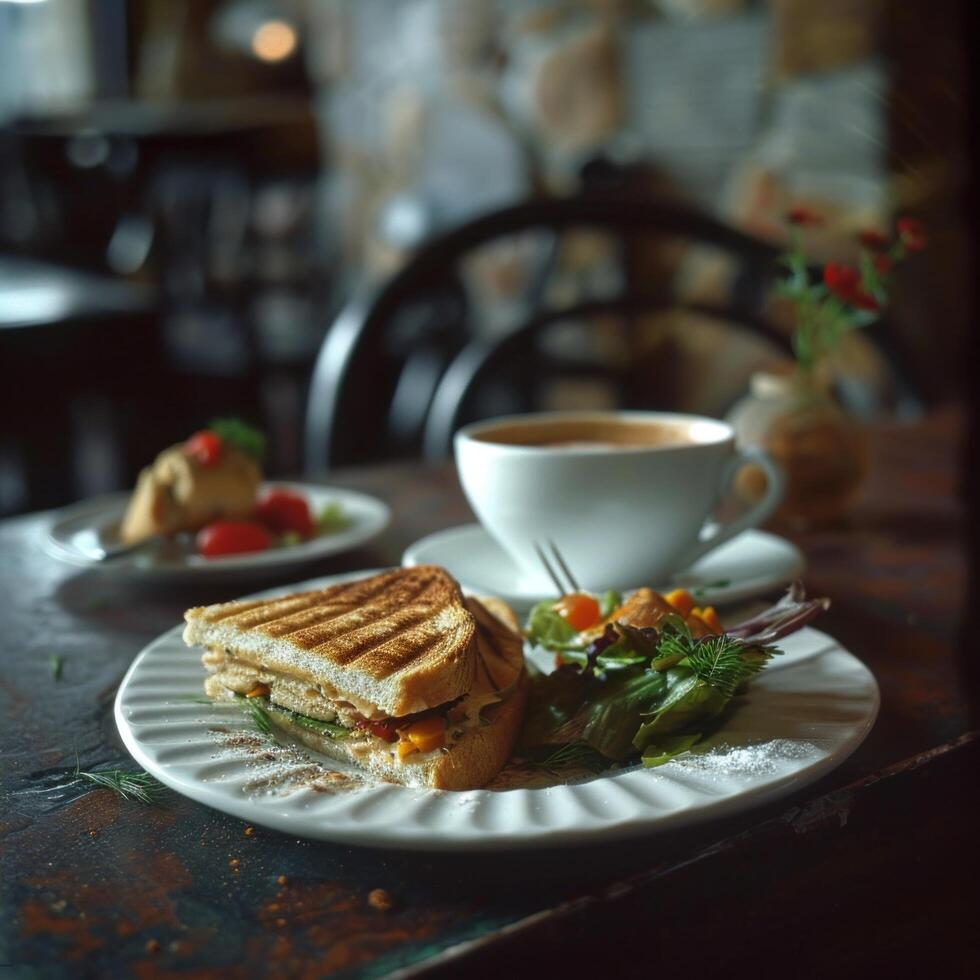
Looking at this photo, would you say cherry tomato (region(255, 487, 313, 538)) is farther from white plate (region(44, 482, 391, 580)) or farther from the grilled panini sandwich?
the grilled panini sandwich

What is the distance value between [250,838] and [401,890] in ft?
0.33

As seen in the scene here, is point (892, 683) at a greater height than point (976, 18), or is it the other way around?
point (976, 18)

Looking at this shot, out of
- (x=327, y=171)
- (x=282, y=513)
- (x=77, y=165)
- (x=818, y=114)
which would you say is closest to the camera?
(x=282, y=513)

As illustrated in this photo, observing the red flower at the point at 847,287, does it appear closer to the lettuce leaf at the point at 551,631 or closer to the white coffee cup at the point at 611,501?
the white coffee cup at the point at 611,501

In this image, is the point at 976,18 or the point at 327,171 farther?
the point at 327,171

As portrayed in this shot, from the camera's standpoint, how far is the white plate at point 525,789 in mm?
563

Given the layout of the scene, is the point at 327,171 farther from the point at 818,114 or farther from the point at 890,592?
the point at 890,592

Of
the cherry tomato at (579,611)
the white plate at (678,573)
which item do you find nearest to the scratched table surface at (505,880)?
the white plate at (678,573)

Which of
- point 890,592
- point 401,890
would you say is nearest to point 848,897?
point 401,890

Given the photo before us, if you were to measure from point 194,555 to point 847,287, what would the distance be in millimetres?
744

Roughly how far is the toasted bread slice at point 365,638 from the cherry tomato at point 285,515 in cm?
42

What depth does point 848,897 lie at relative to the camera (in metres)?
0.70

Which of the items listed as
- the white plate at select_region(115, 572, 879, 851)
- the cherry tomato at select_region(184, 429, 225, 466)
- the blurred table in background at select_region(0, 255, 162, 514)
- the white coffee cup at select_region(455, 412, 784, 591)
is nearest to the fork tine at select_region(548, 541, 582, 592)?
the white coffee cup at select_region(455, 412, 784, 591)

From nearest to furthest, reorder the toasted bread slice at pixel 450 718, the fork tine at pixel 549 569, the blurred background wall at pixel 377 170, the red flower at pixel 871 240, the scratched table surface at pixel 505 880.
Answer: the scratched table surface at pixel 505 880, the toasted bread slice at pixel 450 718, the fork tine at pixel 549 569, the red flower at pixel 871 240, the blurred background wall at pixel 377 170
